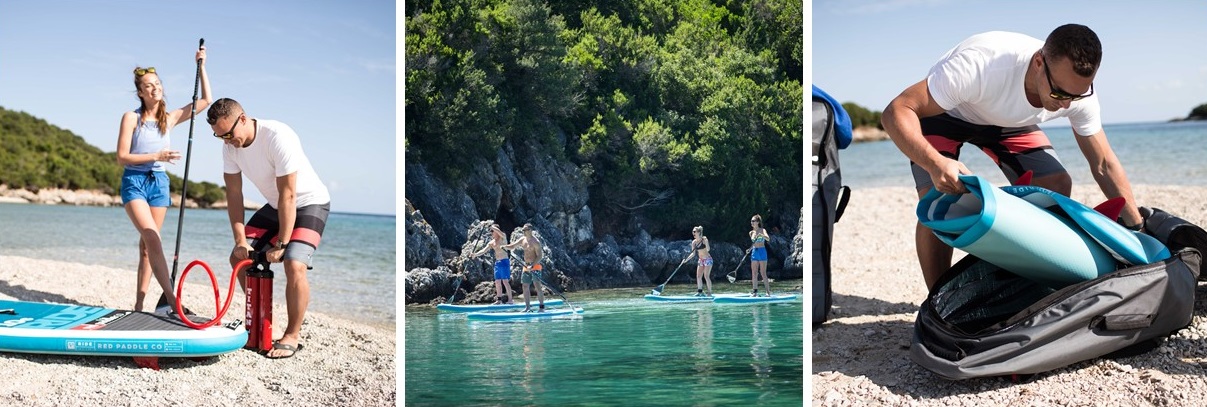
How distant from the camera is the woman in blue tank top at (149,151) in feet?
14.0

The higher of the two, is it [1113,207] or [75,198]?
[75,198]

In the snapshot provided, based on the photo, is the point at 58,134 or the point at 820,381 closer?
the point at 820,381

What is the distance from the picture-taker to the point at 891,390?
11.8ft

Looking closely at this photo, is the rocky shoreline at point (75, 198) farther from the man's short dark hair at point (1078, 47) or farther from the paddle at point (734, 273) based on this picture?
the man's short dark hair at point (1078, 47)

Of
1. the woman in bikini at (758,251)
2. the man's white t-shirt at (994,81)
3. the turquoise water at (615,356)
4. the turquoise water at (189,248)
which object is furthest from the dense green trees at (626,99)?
the turquoise water at (189,248)

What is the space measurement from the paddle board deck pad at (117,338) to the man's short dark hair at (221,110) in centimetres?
84

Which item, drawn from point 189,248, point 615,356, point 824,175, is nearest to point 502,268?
point 615,356

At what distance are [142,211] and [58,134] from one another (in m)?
2.83

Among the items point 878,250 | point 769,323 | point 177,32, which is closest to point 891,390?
point 769,323

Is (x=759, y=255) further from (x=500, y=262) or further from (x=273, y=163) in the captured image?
(x=273, y=163)

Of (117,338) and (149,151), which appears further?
(149,151)

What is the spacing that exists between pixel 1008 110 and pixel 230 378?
321 centimetres

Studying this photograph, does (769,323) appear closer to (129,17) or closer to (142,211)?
(142,211)

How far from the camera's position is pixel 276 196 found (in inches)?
165
